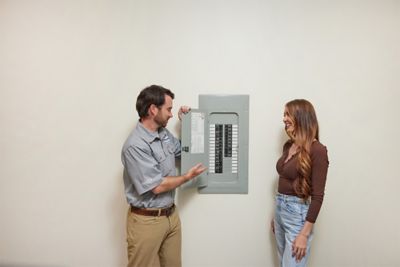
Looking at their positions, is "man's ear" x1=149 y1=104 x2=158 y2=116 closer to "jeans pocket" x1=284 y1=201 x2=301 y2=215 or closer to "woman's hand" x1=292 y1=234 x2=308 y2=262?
"jeans pocket" x1=284 y1=201 x2=301 y2=215

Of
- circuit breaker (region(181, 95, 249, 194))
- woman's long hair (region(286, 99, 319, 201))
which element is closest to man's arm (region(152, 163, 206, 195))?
circuit breaker (region(181, 95, 249, 194))

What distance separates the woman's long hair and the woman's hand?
0.21 m

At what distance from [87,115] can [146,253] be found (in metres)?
1.01

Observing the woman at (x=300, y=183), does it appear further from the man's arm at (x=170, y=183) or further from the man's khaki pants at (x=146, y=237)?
the man's khaki pants at (x=146, y=237)

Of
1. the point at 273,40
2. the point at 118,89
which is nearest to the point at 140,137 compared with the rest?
the point at 118,89

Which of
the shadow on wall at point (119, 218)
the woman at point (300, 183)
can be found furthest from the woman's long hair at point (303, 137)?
the shadow on wall at point (119, 218)

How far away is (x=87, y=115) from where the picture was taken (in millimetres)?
1986

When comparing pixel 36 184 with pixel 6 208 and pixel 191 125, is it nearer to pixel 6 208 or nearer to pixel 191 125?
pixel 6 208

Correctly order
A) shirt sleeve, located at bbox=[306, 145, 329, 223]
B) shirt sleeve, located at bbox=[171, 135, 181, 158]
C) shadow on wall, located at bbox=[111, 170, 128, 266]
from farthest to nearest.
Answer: shadow on wall, located at bbox=[111, 170, 128, 266] < shirt sleeve, located at bbox=[171, 135, 181, 158] < shirt sleeve, located at bbox=[306, 145, 329, 223]

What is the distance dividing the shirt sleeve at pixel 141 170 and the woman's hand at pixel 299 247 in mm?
817

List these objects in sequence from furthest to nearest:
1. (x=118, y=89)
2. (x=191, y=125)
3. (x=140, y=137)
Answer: (x=118, y=89), (x=191, y=125), (x=140, y=137)

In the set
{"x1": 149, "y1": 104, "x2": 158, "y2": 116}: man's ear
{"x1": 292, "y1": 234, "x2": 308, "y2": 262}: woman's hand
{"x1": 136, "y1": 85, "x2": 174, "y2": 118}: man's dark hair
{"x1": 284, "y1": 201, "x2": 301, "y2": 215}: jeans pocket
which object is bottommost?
{"x1": 292, "y1": 234, "x2": 308, "y2": 262}: woman's hand

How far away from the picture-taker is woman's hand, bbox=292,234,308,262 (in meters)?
1.52

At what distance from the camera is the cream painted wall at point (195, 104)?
1.97 meters
